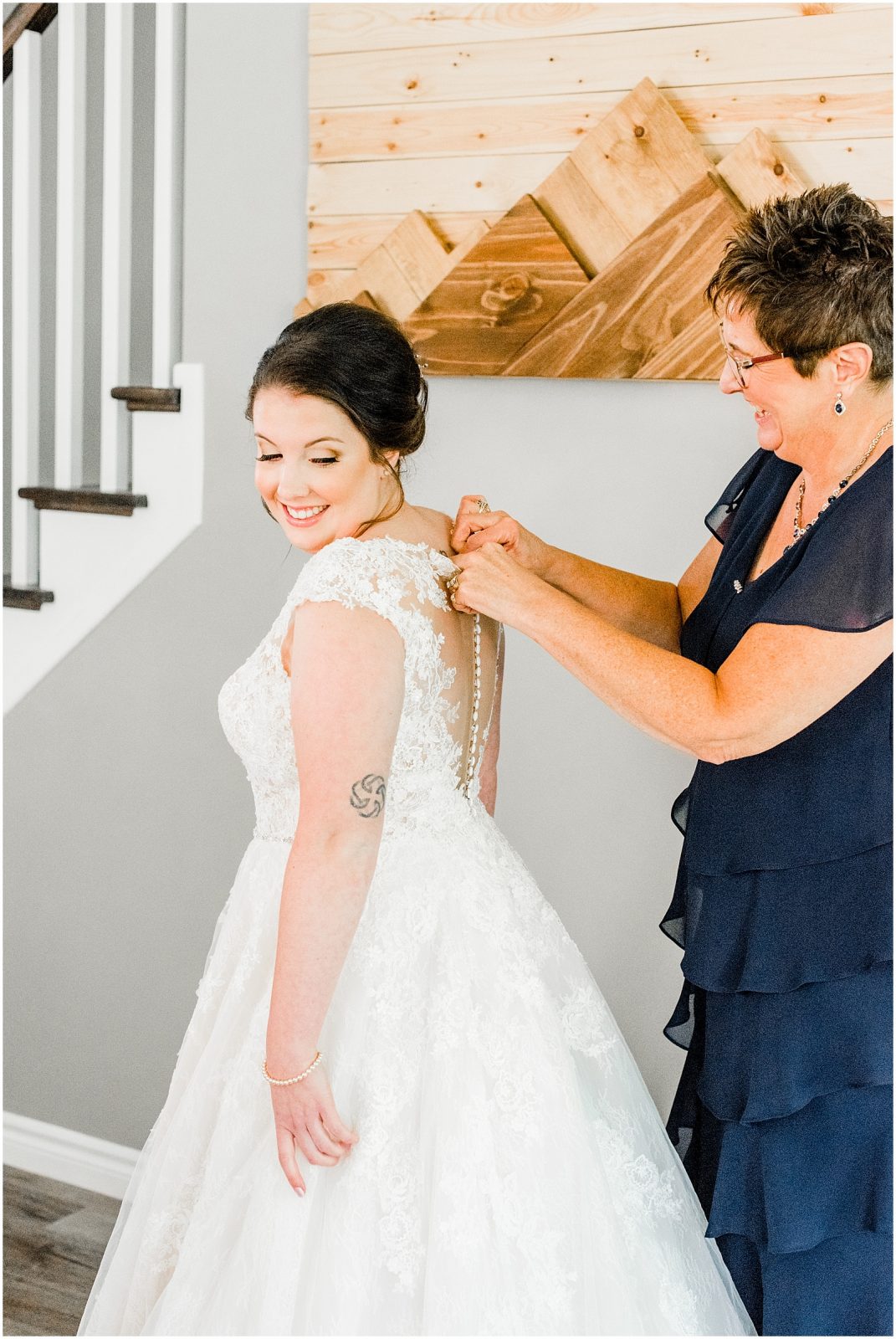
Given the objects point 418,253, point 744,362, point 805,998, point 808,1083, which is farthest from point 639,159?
point 808,1083

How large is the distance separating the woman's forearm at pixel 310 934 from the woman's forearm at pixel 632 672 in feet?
1.15

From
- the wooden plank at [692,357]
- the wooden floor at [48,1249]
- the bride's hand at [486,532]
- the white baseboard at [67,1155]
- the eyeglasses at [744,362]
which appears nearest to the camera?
the eyeglasses at [744,362]

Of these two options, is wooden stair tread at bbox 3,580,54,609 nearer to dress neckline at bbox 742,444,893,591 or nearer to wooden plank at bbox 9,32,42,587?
wooden plank at bbox 9,32,42,587

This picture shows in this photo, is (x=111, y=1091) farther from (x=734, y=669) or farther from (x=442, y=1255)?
(x=734, y=669)

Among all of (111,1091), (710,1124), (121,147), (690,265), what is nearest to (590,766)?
(710,1124)

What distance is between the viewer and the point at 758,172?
1.90 metres

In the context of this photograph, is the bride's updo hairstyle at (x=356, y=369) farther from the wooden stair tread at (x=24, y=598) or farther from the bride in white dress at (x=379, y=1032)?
the wooden stair tread at (x=24, y=598)

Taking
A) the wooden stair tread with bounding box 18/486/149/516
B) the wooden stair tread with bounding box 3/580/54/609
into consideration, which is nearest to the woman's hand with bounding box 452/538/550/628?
the wooden stair tread with bounding box 18/486/149/516

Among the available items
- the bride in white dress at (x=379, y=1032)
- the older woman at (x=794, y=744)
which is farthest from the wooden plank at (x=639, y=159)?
the bride in white dress at (x=379, y=1032)

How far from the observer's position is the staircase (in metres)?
2.42

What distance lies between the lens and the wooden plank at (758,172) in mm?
1885

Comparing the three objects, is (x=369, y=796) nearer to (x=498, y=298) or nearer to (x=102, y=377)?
(x=498, y=298)

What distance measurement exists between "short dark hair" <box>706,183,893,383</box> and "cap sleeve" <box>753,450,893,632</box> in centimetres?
14

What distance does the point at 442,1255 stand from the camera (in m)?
1.29
